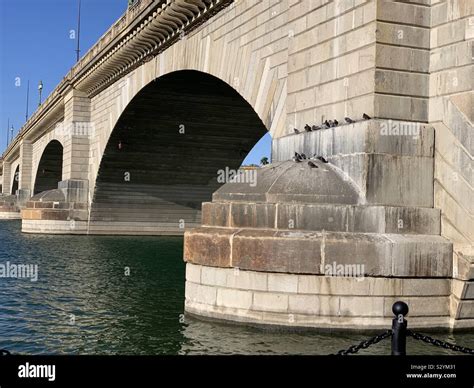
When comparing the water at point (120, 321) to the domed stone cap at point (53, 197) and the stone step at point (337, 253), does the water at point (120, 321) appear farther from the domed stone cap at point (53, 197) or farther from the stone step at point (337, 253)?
the domed stone cap at point (53, 197)

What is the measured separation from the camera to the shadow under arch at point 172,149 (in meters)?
30.0

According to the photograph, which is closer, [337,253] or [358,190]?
[337,253]

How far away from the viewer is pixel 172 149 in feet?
124

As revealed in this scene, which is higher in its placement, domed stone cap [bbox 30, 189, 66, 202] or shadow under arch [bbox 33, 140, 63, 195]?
shadow under arch [bbox 33, 140, 63, 195]

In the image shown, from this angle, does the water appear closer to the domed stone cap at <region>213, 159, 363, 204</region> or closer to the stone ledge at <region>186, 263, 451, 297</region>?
the stone ledge at <region>186, 263, 451, 297</region>

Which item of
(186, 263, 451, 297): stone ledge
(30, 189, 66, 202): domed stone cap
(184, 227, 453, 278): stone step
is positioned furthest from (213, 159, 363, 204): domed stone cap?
(30, 189, 66, 202): domed stone cap

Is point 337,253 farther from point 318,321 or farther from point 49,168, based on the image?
point 49,168

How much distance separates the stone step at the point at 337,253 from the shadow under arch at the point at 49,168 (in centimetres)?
5116

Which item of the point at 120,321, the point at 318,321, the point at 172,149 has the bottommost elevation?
the point at 120,321

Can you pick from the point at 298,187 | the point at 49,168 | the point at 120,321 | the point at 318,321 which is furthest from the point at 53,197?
the point at 318,321

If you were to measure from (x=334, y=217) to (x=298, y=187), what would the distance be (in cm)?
85

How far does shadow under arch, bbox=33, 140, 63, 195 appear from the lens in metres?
61.6

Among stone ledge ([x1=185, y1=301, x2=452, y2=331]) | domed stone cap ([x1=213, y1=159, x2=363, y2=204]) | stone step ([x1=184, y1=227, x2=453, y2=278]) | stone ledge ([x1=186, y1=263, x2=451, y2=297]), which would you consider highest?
domed stone cap ([x1=213, y1=159, x2=363, y2=204])

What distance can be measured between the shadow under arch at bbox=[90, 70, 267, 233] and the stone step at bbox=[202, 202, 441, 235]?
1396cm
